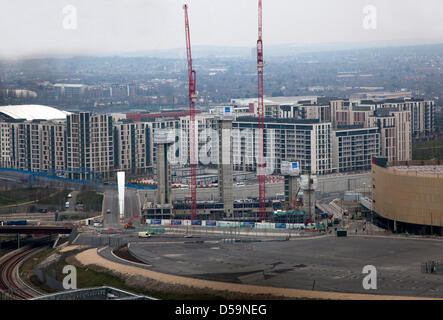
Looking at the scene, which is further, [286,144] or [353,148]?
[353,148]

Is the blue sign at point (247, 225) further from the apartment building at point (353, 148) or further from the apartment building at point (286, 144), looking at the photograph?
the apartment building at point (353, 148)
